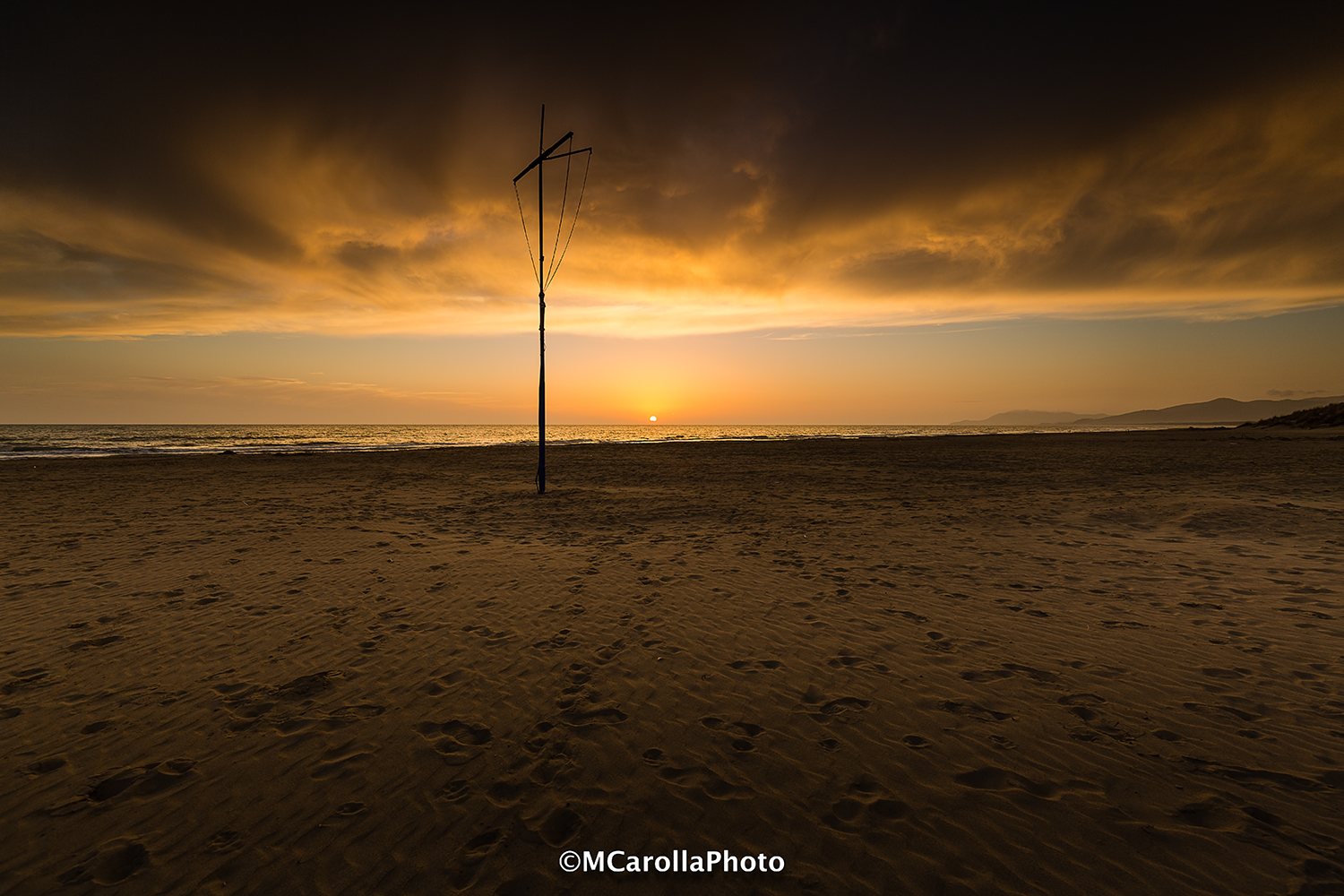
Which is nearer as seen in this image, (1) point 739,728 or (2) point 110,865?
(2) point 110,865

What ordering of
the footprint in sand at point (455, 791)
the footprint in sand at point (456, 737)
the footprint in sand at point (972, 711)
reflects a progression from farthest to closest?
the footprint in sand at point (972, 711)
the footprint in sand at point (456, 737)
the footprint in sand at point (455, 791)

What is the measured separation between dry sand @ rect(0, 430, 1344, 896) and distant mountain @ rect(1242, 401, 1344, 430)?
5245 cm

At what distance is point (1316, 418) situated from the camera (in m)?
45.5

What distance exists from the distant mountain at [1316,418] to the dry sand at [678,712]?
52446mm

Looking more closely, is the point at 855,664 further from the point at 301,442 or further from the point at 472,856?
the point at 301,442

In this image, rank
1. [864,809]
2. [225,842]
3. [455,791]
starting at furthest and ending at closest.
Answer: [455,791] → [864,809] → [225,842]

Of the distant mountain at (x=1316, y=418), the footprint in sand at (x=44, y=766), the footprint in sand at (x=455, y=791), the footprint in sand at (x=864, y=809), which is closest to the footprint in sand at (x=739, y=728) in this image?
the footprint in sand at (x=864, y=809)

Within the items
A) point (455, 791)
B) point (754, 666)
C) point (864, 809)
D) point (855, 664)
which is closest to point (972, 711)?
point (855, 664)

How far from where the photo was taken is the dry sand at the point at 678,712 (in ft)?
9.66

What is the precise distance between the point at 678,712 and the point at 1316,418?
227 ft

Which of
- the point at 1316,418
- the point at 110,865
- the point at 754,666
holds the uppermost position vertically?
the point at 1316,418

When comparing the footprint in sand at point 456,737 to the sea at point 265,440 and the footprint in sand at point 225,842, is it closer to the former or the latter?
the footprint in sand at point 225,842

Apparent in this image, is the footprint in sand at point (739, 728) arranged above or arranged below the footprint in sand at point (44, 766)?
above

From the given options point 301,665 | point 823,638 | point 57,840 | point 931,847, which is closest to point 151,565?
point 301,665
